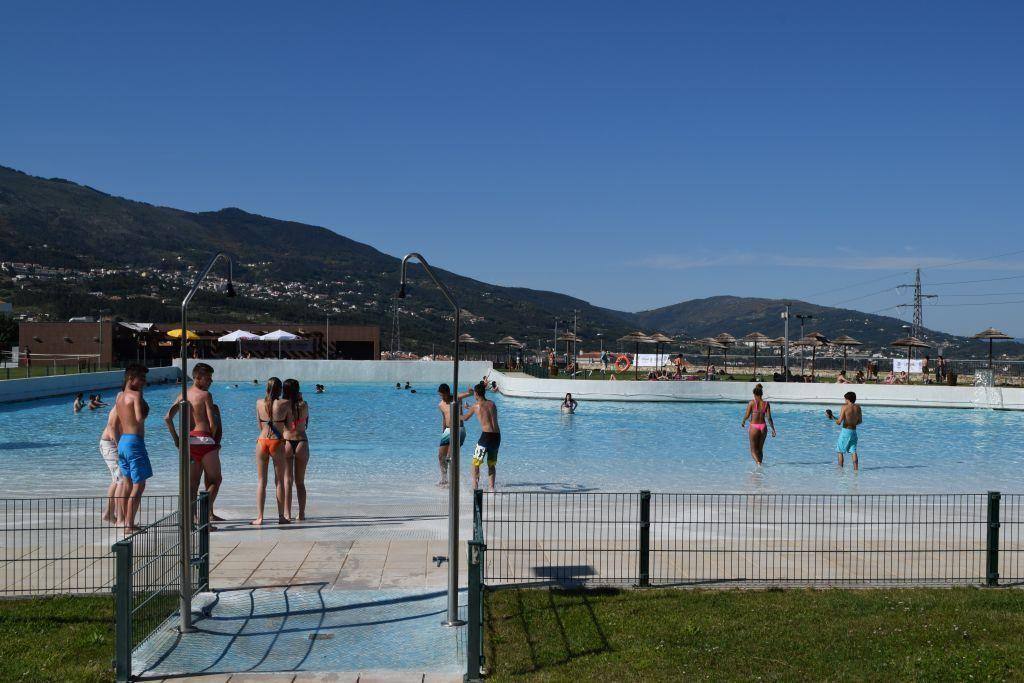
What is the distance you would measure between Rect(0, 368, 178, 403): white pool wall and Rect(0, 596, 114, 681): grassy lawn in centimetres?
2808

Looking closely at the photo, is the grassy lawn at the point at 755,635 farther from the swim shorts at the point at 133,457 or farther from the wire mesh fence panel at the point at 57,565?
the swim shorts at the point at 133,457

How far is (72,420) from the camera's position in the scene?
25562 millimetres

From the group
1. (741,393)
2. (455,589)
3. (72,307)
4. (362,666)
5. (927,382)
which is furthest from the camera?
(72,307)

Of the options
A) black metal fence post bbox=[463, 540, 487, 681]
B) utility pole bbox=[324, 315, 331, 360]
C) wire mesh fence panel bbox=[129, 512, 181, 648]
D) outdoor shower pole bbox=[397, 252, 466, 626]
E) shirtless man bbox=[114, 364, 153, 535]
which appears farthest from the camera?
utility pole bbox=[324, 315, 331, 360]

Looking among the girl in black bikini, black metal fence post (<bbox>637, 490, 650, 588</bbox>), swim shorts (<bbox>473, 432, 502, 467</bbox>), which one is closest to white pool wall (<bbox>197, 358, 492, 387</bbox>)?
swim shorts (<bbox>473, 432, 502, 467</bbox>)

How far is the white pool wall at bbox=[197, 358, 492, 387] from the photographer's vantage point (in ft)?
167

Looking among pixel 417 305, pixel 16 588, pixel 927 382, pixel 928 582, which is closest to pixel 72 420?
pixel 16 588

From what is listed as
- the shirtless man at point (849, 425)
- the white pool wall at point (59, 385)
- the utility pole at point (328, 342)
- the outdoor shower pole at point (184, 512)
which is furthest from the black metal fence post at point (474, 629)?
the utility pole at point (328, 342)

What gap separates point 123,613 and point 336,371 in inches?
1875

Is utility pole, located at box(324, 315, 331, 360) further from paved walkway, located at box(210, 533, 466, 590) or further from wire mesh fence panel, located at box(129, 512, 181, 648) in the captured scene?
wire mesh fence panel, located at box(129, 512, 181, 648)

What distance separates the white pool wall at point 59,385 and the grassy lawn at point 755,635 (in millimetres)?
29956

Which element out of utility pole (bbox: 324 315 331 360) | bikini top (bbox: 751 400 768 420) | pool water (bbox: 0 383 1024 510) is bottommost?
pool water (bbox: 0 383 1024 510)

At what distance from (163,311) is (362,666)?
128 metres

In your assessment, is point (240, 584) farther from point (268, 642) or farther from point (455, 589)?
point (455, 589)
